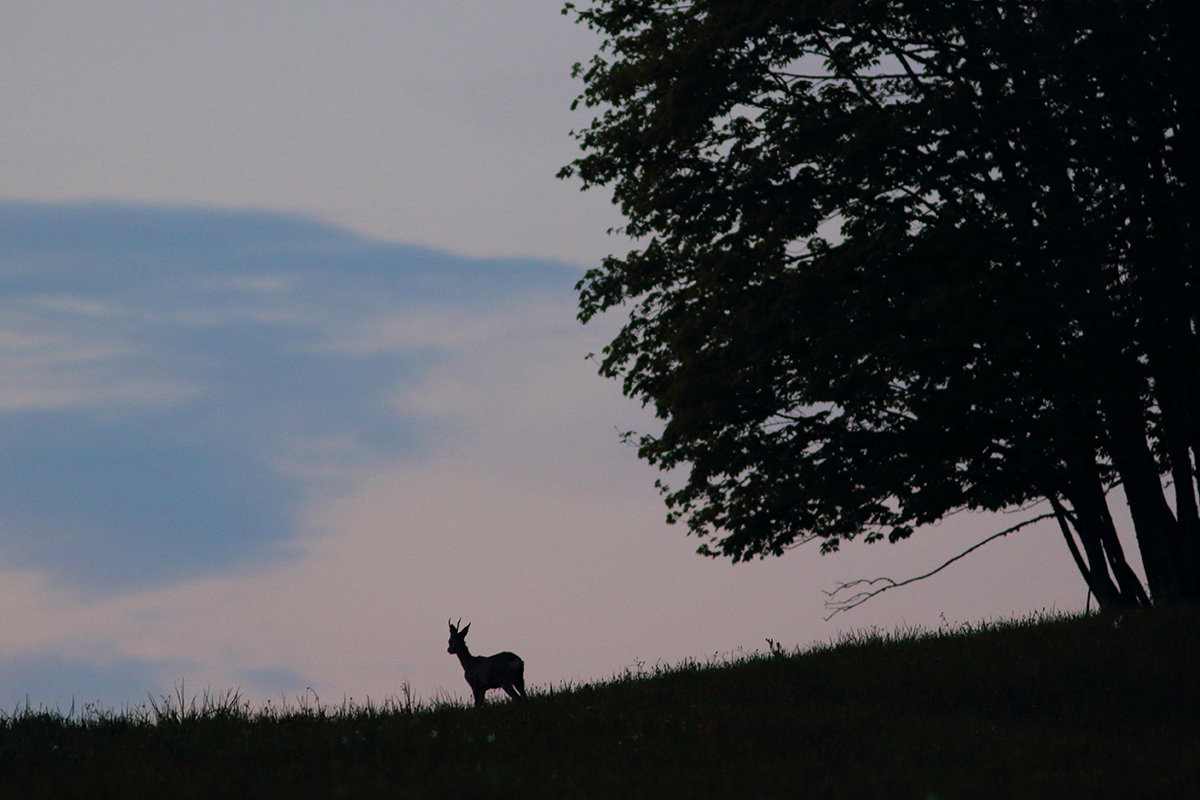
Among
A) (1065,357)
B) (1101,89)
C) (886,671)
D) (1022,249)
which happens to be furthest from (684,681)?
(1101,89)

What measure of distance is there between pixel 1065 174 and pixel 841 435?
21.2ft

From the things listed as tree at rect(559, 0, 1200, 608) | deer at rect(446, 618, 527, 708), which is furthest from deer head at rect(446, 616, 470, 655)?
tree at rect(559, 0, 1200, 608)

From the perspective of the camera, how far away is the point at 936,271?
64.5ft

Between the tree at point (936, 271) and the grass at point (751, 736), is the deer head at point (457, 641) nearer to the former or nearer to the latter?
the grass at point (751, 736)

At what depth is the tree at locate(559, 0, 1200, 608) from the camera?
1953 cm

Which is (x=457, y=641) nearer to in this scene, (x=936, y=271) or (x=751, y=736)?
(x=751, y=736)

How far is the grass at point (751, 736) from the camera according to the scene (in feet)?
31.0

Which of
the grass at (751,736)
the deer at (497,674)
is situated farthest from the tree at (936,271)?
the deer at (497,674)

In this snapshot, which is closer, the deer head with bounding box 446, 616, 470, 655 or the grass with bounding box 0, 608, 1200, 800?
the grass with bounding box 0, 608, 1200, 800

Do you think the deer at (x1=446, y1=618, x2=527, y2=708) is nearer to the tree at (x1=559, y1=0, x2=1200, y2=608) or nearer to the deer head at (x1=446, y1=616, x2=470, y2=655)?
the deer head at (x1=446, y1=616, x2=470, y2=655)

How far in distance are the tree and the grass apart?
2727 mm

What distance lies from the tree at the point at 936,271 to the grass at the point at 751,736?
2727 mm

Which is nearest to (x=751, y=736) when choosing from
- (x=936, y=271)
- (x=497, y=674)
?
(x=497, y=674)

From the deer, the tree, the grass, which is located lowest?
the grass
